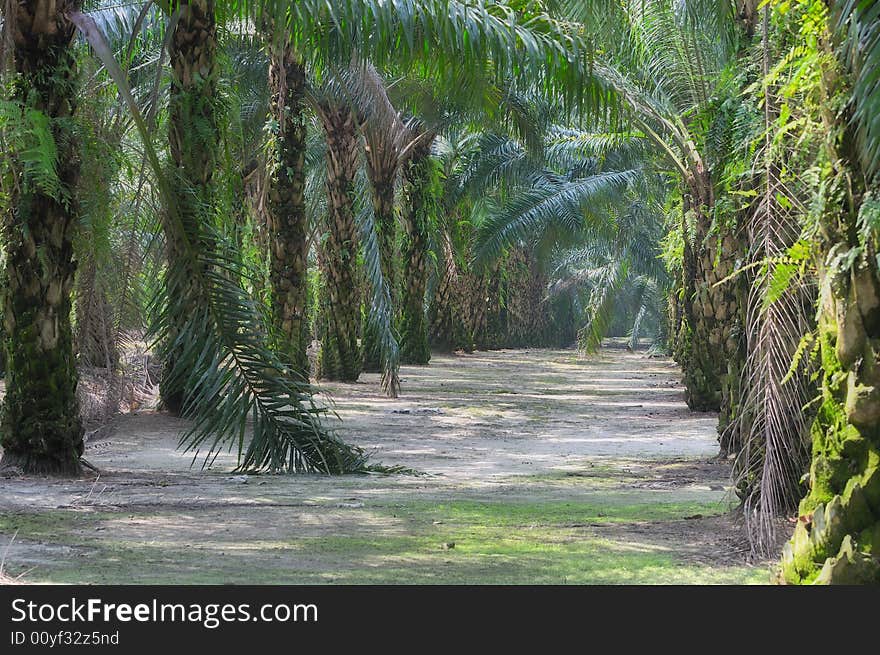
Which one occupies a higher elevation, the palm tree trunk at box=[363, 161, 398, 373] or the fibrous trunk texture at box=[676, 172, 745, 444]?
the palm tree trunk at box=[363, 161, 398, 373]

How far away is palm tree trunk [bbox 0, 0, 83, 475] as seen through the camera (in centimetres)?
798

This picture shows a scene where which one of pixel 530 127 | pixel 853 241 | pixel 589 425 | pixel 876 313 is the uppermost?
pixel 530 127

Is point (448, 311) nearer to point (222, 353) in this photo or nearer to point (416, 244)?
point (416, 244)

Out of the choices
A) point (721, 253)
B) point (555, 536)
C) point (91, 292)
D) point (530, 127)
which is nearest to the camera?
point (555, 536)

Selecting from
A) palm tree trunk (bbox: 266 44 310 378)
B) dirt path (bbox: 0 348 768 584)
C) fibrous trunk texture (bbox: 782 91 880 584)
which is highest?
palm tree trunk (bbox: 266 44 310 378)

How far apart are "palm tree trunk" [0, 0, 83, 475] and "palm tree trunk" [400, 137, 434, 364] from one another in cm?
1769

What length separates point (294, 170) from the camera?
51.8 ft

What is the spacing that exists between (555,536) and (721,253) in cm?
705

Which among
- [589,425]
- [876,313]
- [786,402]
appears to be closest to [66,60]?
[786,402]

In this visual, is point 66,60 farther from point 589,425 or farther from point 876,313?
point 589,425

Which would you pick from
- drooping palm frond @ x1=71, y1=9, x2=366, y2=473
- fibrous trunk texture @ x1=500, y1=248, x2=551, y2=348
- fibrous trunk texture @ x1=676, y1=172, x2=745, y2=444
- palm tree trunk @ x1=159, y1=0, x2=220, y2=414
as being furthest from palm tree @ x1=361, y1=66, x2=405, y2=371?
fibrous trunk texture @ x1=500, y1=248, x2=551, y2=348

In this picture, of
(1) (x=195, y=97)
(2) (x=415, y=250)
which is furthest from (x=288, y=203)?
(2) (x=415, y=250)

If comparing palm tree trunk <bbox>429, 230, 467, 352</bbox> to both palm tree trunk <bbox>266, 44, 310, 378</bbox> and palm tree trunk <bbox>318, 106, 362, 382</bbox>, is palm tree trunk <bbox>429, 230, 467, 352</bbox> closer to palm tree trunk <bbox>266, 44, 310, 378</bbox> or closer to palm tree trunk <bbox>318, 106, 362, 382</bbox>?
palm tree trunk <bbox>318, 106, 362, 382</bbox>

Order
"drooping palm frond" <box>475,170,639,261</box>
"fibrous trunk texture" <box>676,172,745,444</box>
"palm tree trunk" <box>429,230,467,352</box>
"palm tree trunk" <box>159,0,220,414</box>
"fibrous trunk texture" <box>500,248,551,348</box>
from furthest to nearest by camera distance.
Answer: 1. "fibrous trunk texture" <box>500,248,551,348</box>
2. "palm tree trunk" <box>429,230,467,352</box>
3. "drooping palm frond" <box>475,170,639,261</box>
4. "fibrous trunk texture" <box>676,172,745,444</box>
5. "palm tree trunk" <box>159,0,220,414</box>
